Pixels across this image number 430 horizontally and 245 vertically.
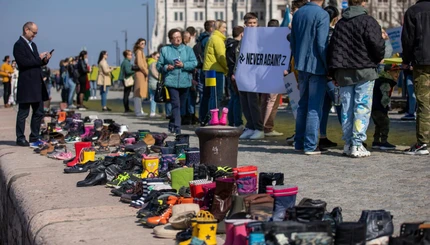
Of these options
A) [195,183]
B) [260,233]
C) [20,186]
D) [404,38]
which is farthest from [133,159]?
[260,233]

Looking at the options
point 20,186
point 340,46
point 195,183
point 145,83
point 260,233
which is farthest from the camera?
point 145,83

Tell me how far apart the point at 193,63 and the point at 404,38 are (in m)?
5.49

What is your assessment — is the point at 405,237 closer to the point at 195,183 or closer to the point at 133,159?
the point at 195,183

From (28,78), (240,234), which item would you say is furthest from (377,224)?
(28,78)

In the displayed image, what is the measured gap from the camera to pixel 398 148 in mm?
11609

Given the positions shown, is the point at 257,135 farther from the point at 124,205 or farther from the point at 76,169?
the point at 124,205

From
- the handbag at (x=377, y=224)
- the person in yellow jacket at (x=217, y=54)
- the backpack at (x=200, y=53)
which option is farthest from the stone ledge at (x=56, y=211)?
the backpack at (x=200, y=53)

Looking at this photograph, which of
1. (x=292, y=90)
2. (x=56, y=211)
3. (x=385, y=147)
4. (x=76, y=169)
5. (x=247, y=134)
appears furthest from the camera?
(x=247, y=134)

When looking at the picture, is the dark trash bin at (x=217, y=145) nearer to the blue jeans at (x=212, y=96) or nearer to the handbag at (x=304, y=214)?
the handbag at (x=304, y=214)

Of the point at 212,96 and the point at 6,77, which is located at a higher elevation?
the point at 212,96

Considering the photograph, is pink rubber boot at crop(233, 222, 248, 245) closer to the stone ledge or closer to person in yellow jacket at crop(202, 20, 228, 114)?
the stone ledge

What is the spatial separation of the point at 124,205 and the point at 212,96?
9.35 metres

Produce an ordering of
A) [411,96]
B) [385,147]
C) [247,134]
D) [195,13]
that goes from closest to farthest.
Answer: [385,147], [247,134], [411,96], [195,13]

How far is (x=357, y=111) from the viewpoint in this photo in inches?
416
